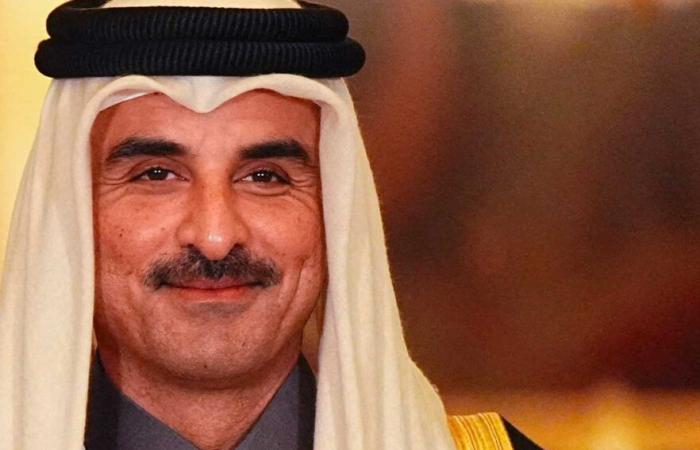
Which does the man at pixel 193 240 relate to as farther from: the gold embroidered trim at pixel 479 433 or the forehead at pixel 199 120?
the gold embroidered trim at pixel 479 433

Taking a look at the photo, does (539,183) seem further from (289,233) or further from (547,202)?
(289,233)

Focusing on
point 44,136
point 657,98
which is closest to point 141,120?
point 44,136

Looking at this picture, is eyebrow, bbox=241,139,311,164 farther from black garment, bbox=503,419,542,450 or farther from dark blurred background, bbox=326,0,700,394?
dark blurred background, bbox=326,0,700,394

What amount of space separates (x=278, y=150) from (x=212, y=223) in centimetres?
13

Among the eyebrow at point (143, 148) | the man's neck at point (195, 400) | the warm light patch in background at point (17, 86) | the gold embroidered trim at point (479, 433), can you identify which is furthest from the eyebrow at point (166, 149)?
the warm light patch in background at point (17, 86)

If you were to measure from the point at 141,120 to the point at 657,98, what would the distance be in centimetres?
122

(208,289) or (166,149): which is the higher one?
(166,149)

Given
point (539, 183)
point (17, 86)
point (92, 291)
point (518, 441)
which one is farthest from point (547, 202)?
point (92, 291)

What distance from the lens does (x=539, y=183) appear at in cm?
234

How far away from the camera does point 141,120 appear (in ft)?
4.67

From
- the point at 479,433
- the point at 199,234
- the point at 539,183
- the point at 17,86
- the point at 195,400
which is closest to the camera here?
the point at 199,234

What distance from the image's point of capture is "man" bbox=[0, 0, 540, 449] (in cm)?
139

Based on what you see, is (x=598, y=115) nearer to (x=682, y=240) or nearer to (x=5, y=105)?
(x=682, y=240)

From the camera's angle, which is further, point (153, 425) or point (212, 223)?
point (153, 425)
